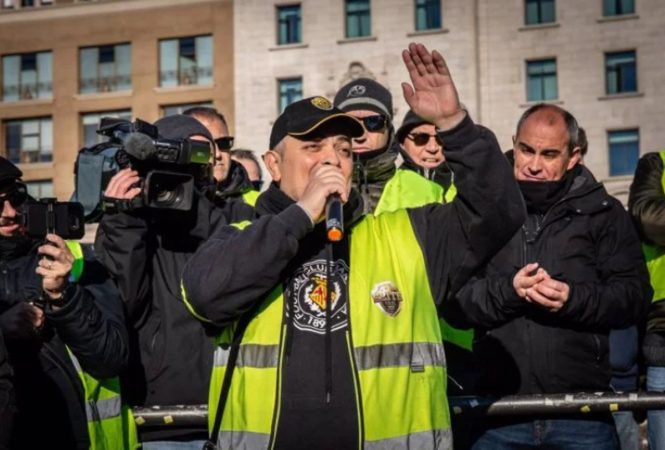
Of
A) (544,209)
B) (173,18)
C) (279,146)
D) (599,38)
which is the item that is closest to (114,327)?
(279,146)

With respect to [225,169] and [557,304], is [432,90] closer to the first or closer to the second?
[557,304]

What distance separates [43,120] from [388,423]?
43.2m

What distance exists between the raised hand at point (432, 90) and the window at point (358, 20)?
122 feet

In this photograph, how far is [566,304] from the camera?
5242mm

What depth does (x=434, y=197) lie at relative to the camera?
599 centimetres

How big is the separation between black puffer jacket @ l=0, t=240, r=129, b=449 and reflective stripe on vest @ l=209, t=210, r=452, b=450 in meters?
0.84

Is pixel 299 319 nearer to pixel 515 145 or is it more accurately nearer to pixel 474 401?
pixel 474 401

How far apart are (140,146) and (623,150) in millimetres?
34876

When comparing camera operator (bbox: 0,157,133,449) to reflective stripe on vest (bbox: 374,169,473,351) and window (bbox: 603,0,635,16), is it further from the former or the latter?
window (bbox: 603,0,635,16)

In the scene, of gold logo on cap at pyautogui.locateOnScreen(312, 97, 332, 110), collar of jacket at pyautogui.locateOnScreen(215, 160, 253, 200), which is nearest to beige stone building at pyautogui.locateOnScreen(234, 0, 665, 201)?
collar of jacket at pyautogui.locateOnScreen(215, 160, 253, 200)

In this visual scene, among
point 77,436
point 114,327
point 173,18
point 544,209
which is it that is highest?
point 173,18

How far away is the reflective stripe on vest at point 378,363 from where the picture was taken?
4.18 meters

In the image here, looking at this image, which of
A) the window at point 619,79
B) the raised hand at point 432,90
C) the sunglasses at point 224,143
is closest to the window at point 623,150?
the window at point 619,79

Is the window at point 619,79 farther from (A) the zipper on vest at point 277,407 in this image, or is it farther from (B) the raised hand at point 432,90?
(A) the zipper on vest at point 277,407
